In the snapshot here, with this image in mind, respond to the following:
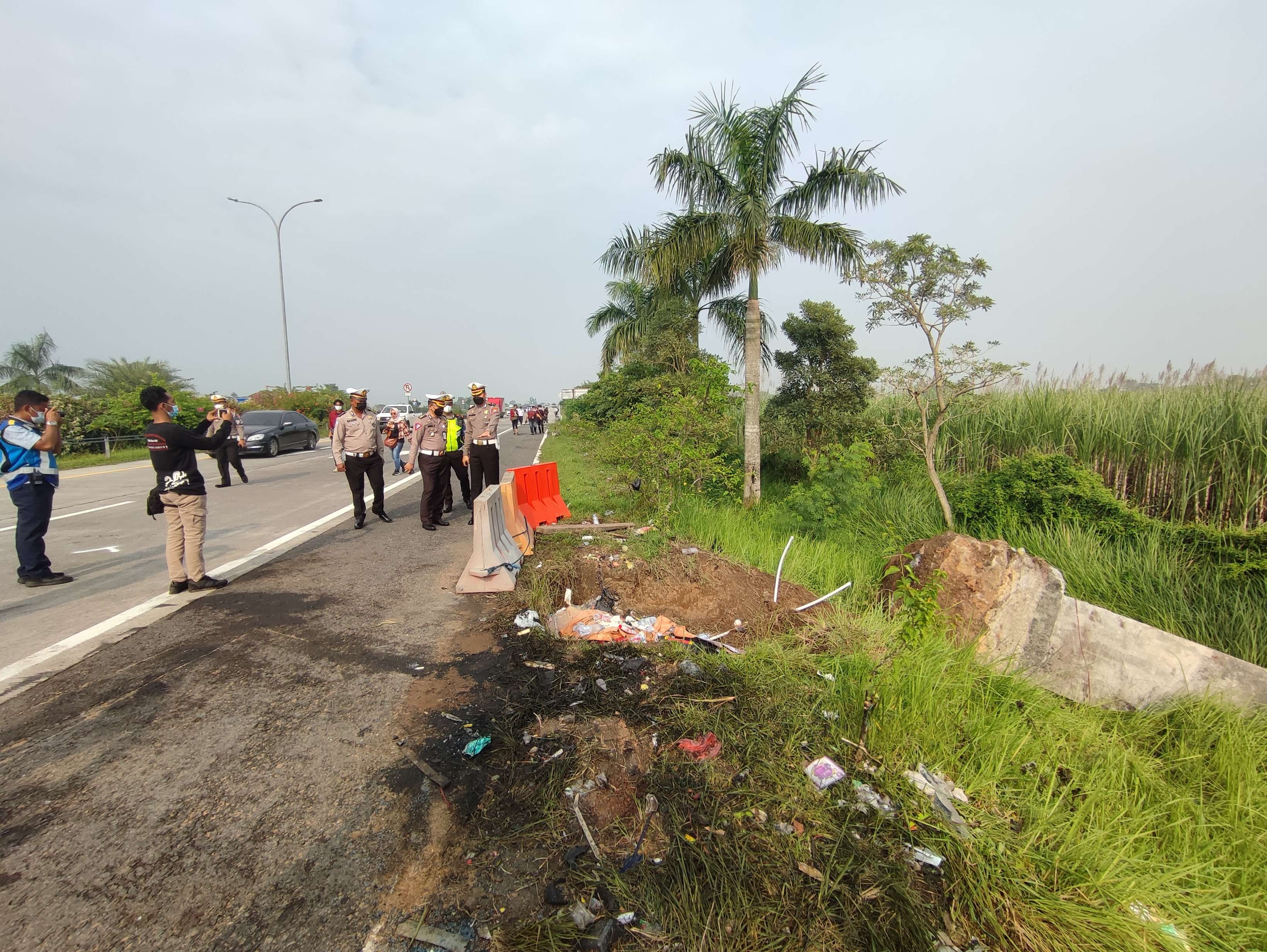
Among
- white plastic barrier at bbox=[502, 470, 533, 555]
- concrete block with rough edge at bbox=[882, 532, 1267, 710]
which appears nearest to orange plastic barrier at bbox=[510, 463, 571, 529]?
white plastic barrier at bbox=[502, 470, 533, 555]

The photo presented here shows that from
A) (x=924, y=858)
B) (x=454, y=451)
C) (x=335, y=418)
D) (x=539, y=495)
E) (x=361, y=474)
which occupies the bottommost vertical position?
(x=924, y=858)

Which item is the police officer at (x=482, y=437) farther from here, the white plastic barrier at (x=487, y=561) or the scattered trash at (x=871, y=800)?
the scattered trash at (x=871, y=800)

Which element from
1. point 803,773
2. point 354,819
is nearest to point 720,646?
point 803,773

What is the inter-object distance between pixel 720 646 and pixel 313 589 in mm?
3965

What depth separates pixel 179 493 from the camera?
5.54 metres

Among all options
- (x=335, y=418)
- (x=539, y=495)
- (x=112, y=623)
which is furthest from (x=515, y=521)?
(x=335, y=418)

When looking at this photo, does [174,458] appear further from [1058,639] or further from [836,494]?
[1058,639]

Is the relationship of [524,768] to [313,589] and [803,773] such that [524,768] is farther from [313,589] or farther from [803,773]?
[313,589]

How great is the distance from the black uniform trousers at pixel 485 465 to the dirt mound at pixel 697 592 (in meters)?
3.78

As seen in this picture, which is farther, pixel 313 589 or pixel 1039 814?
pixel 313 589

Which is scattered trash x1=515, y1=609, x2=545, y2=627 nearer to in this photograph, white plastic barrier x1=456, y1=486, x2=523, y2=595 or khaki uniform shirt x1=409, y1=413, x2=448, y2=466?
white plastic barrier x1=456, y1=486, x2=523, y2=595

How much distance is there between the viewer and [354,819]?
2621 mm

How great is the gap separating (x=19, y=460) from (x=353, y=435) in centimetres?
331

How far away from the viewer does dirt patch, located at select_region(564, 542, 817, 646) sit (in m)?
4.89
